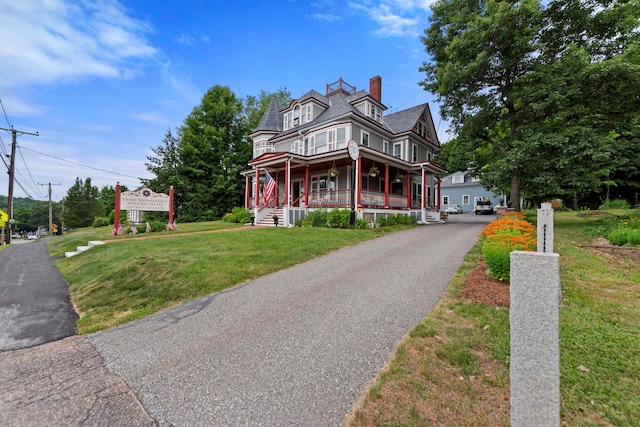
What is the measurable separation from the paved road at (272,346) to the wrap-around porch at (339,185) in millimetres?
8912

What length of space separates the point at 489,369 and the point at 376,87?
23.5 metres

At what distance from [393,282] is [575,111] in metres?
17.4

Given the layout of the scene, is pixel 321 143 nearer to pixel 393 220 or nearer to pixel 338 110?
pixel 338 110

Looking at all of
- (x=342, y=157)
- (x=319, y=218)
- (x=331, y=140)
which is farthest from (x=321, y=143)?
(x=319, y=218)

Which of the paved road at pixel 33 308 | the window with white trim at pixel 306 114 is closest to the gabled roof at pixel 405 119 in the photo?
the window with white trim at pixel 306 114

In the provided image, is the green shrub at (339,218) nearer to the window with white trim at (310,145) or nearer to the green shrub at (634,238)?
the window with white trim at (310,145)

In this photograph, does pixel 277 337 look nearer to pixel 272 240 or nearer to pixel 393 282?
pixel 393 282

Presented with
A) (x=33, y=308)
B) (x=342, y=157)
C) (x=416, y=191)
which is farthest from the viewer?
(x=416, y=191)

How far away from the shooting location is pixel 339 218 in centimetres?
1334

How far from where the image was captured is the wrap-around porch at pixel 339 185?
1524 centimetres

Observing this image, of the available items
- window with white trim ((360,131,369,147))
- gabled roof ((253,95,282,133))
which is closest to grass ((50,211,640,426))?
window with white trim ((360,131,369,147))

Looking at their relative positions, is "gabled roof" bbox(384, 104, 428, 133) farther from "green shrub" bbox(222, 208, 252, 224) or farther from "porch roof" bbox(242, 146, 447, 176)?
"green shrub" bbox(222, 208, 252, 224)

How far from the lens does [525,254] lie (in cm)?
163

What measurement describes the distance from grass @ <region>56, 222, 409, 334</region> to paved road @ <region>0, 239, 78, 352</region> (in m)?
0.21
